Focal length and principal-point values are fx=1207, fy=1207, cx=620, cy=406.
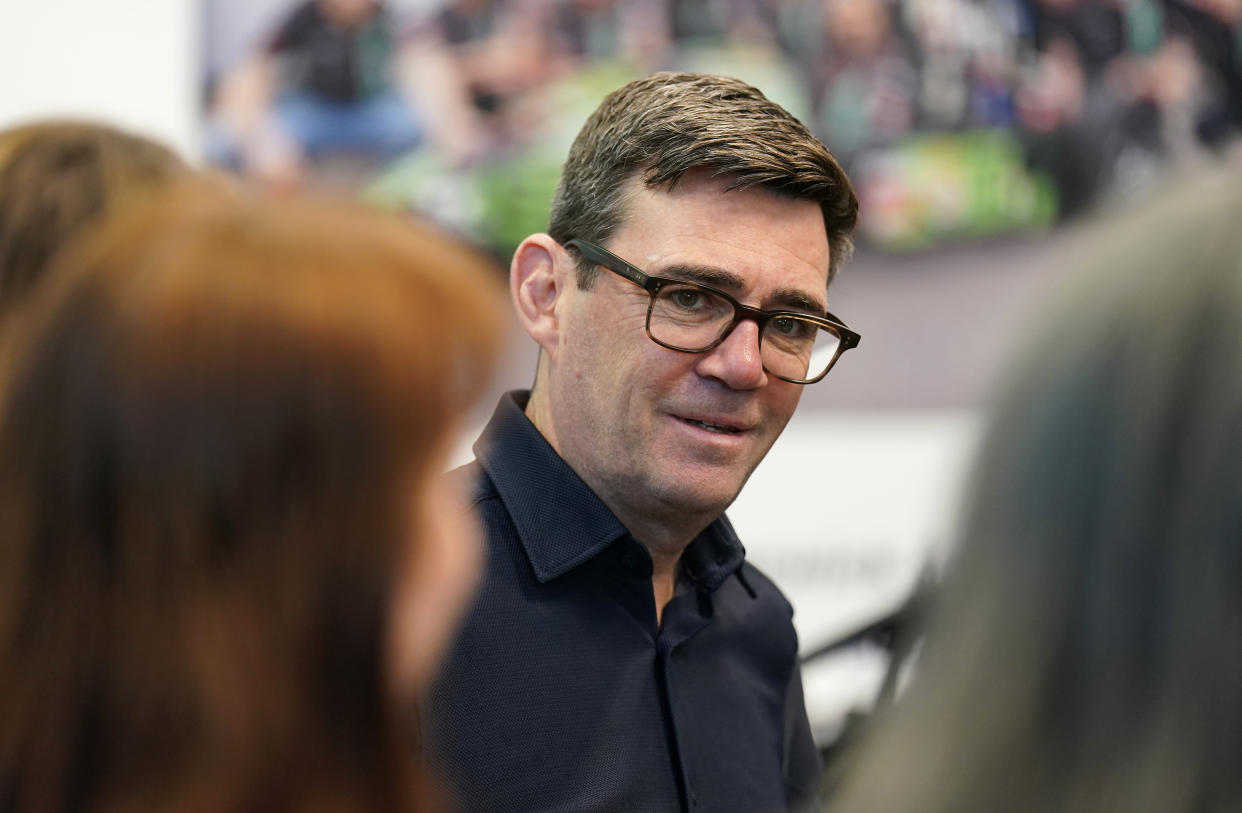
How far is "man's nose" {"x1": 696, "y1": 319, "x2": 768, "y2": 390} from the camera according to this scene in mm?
1468

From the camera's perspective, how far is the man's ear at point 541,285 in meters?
1.58

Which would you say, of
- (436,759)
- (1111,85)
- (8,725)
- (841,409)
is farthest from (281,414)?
(1111,85)

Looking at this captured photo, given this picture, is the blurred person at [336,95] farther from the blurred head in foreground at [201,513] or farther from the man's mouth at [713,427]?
the blurred head in foreground at [201,513]

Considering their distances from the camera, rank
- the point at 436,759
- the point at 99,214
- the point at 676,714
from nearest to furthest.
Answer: the point at 99,214, the point at 436,759, the point at 676,714

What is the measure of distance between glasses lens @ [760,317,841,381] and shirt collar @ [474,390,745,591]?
0.91 feet

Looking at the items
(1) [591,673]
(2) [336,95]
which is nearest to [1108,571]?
(1) [591,673]

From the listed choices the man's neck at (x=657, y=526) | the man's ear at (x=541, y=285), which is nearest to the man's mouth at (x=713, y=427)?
the man's neck at (x=657, y=526)

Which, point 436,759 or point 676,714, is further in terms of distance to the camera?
point 676,714

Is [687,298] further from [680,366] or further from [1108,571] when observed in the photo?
[1108,571]

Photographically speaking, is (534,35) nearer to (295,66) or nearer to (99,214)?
(295,66)

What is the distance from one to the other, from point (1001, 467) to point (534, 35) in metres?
2.98

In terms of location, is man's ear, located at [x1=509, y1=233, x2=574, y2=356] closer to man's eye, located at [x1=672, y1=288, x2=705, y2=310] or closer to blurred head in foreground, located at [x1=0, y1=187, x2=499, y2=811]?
man's eye, located at [x1=672, y1=288, x2=705, y2=310]

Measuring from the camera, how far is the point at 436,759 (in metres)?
1.28

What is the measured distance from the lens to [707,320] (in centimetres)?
150
